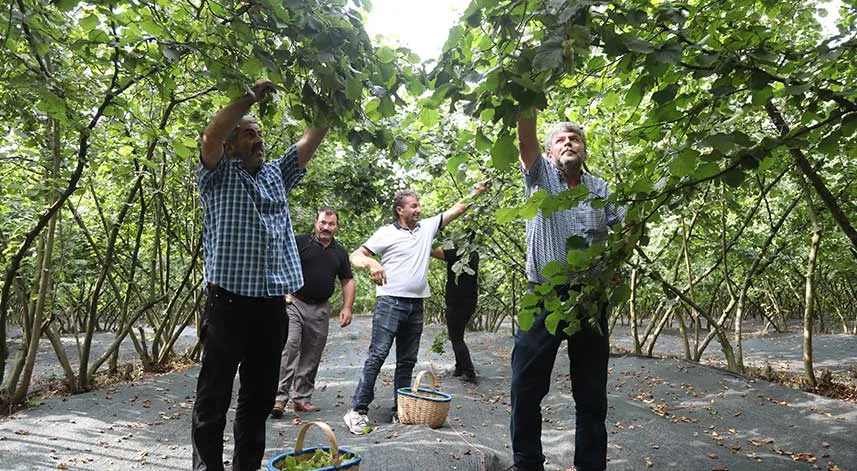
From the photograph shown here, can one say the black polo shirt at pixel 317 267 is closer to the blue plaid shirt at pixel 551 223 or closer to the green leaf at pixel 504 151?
the blue plaid shirt at pixel 551 223

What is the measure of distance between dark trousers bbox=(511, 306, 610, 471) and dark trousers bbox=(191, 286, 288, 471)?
3.98 feet

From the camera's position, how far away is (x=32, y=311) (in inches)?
206

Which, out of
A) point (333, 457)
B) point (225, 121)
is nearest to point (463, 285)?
point (333, 457)

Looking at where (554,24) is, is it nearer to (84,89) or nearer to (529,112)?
(529,112)

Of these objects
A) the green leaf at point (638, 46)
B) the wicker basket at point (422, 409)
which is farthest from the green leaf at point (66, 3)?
the wicker basket at point (422, 409)

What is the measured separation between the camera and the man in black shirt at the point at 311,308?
4738mm

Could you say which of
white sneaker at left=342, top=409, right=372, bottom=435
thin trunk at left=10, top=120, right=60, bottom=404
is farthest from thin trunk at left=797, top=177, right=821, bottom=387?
thin trunk at left=10, top=120, right=60, bottom=404

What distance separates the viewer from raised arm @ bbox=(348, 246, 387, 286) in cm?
390

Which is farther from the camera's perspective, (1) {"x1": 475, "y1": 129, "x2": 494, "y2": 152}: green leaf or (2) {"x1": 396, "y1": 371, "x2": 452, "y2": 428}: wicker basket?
(2) {"x1": 396, "y1": 371, "x2": 452, "y2": 428}: wicker basket

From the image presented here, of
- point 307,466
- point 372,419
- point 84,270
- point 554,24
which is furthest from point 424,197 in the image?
point 554,24

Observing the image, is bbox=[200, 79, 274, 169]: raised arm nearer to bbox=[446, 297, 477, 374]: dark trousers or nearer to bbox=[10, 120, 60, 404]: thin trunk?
bbox=[10, 120, 60, 404]: thin trunk

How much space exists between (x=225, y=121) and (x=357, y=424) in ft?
8.68

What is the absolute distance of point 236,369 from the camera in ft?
8.21

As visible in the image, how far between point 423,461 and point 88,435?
2.70m
